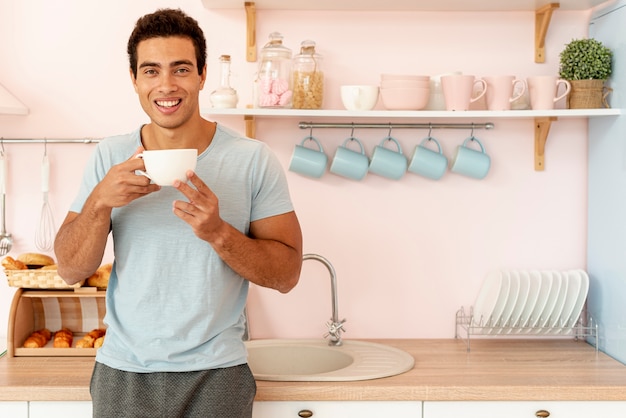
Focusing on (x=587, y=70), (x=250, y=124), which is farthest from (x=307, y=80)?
(x=587, y=70)

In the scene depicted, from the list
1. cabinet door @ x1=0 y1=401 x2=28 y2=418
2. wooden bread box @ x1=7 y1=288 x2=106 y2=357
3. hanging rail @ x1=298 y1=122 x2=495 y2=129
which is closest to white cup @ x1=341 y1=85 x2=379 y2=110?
hanging rail @ x1=298 y1=122 x2=495 y2=129

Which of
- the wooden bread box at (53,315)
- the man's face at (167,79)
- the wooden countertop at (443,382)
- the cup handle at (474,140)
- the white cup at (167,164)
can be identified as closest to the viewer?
the white cup at (167,164)

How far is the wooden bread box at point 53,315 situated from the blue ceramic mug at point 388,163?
828 millimetres

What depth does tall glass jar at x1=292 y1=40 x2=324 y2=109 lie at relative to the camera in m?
2.24

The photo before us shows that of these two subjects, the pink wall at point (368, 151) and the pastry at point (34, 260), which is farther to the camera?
the pink wall at point (368, 151)

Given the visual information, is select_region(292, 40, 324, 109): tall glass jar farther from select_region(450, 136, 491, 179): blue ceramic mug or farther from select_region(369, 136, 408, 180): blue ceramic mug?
select_region(450, 136, 491, 179): blue ceramic mug

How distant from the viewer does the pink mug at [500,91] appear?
7.29 ft

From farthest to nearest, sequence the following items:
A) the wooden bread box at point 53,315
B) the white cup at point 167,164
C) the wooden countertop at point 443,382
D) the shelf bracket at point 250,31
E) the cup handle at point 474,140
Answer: the cup handle at point 474,140, the shelf bracket at point 250,31, the wooden bread box at point 53,315, the wooden countertop at point 443,382, the white cup at point 167,164

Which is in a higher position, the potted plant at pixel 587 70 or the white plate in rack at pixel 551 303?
the potted plant at pixel 587 70

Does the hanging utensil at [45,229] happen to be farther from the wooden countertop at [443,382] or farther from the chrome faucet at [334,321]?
the chrome faucet at [334,321]

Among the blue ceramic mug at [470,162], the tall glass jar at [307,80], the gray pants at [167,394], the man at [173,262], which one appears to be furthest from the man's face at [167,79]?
the blue ceramic mug at [470,162]

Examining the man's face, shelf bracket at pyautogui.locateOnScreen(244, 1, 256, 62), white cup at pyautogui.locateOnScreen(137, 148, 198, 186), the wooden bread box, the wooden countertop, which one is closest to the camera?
white cup at pyautogui.locateOnScreen(137, 148, 198, 186)

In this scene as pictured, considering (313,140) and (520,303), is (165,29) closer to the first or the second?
(313,140)

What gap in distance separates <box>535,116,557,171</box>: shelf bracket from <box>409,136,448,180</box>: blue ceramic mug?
28cm
